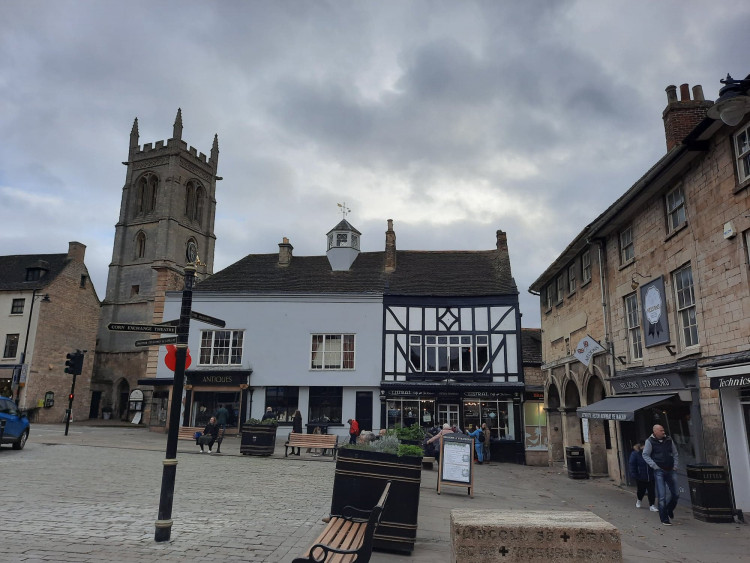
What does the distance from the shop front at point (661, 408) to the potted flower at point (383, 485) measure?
6.95 meters

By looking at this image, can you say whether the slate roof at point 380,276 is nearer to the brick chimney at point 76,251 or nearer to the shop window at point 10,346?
the brick chimney at point 76,251

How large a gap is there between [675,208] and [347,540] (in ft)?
37.0

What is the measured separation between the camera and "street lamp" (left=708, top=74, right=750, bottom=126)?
6539mm

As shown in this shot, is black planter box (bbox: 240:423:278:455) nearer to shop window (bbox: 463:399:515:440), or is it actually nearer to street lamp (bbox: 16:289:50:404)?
shop window (bbox: 463:399:515:440)

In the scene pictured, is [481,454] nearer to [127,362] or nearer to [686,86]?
[686,86]

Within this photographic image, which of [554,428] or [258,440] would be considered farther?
[554,428]

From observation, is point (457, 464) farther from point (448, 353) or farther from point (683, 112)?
point (448, 353)

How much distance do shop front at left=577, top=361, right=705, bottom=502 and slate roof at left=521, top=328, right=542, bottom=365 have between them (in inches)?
461

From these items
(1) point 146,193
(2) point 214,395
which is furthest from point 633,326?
(1) point 146,193

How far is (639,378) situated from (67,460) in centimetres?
1502

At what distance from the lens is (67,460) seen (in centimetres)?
1436

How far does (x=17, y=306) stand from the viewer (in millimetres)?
36156

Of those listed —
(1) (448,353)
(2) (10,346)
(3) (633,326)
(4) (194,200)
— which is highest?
Answer: (4) (194,200)

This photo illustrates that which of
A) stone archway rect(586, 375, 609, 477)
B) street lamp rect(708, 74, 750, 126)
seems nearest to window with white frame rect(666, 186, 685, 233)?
stone archway rect(586, 375, 609, 477)
